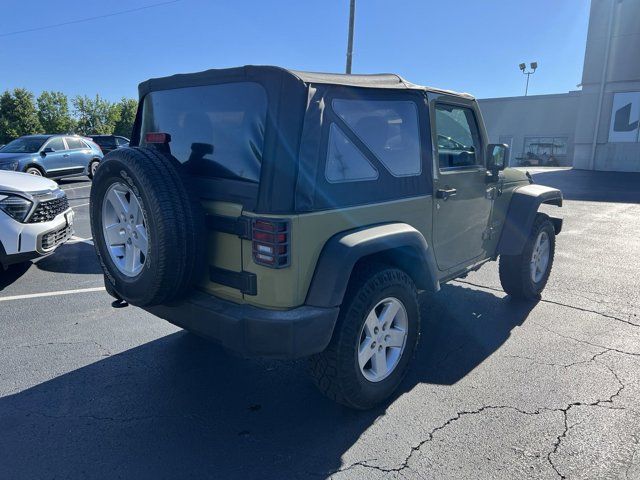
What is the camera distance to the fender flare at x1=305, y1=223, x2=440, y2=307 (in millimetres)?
2441

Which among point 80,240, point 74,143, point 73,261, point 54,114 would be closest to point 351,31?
point 74,143

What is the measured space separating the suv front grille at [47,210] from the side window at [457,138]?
4276 mm

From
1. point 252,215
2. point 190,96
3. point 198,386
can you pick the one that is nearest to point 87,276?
point 198,386

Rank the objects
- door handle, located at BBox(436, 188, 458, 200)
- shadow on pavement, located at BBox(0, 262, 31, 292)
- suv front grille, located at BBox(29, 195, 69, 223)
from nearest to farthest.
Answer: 1. door handle, located at BBox(436, 188, 458, 200)
2. suv front grille, located at BBox(29, 195, 69, 223)
3. shadow on pavement, located at BBox(0, 262, 31, 292)

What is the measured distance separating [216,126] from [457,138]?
2.01m

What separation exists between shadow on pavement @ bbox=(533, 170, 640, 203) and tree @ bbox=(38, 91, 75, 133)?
43.3 meters

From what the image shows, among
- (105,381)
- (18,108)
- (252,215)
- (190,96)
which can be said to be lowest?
(105,381)

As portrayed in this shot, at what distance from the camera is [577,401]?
9.64 ft

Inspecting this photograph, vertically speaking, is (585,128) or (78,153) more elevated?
(585,128)

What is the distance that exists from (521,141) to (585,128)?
1676cm

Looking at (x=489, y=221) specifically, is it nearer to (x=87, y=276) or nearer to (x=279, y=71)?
(x=279, y=71)

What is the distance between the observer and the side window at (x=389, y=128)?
2713mm

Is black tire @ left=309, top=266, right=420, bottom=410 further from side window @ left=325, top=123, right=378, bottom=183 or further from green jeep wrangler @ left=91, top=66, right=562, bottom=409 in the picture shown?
side window @ left=325, top=123, right=378, bottom=183

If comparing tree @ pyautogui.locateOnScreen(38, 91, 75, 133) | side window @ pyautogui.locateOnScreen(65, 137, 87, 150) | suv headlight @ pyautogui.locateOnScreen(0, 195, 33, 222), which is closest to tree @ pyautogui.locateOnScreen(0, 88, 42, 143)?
tree @ pyautogui.locateOnScreen(38, 91, 75, 133)
